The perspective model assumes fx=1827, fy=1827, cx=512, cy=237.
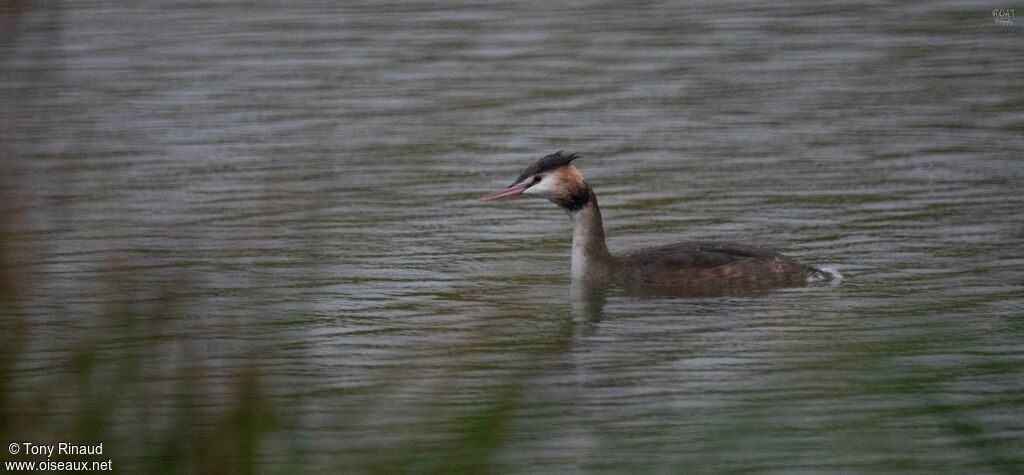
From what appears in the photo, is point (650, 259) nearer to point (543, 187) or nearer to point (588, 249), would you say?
point (588, 249)

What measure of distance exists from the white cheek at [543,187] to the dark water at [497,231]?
1.92 ft

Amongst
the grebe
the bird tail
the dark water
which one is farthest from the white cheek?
the bird tail

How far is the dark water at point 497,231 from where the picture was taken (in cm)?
558

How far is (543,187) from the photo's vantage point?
38.4ft

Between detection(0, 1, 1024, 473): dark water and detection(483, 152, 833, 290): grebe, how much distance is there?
216mm

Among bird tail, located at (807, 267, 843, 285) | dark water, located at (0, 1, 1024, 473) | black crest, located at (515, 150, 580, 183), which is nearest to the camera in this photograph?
dark water, located at (0, 1, 1024, 473)

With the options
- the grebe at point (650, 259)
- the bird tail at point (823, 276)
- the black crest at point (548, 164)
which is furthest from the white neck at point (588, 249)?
the bird tail at point (823, 276)

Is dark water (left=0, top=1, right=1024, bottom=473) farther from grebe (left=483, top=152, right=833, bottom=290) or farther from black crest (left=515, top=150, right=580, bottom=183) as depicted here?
black crest (left=515, top=150, right=580, bottom=183)

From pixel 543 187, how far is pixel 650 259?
0.84 m

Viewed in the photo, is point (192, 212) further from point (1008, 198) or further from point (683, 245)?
point (1008, 198)

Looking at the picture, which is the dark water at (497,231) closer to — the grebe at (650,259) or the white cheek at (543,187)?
the grebe at (650,259)

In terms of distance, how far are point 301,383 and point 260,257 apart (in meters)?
3.16

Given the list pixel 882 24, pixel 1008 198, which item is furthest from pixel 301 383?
pixel 882 24

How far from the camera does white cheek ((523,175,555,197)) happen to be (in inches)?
460
